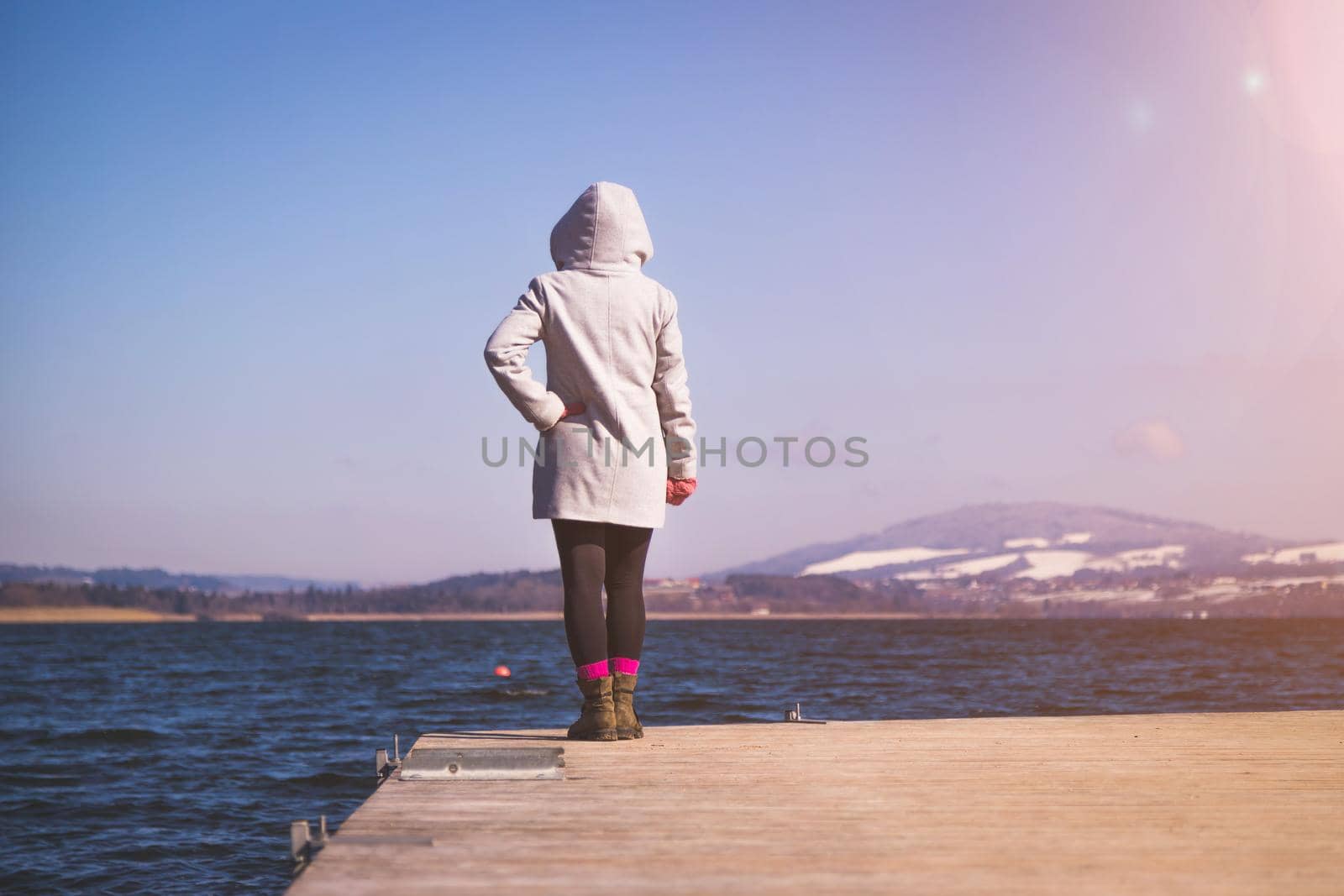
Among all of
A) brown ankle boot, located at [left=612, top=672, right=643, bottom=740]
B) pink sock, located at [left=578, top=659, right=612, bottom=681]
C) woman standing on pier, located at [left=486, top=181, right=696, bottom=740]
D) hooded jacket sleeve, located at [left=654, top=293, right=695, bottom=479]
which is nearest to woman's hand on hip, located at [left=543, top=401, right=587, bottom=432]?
woman standing on pier, located at [left=486, top=181, right=696, bottom=740]

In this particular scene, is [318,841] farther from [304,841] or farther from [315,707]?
[315,707]

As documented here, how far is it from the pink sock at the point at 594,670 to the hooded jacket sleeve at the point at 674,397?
775 millimetres

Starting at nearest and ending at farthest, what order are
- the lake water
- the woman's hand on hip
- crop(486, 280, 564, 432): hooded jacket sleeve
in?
crop(486, 280, 564, 432): hooded jacket sleeve, the woman's hand on hip, the lake water

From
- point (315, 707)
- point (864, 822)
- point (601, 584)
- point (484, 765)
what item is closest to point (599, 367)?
point (601, 584)

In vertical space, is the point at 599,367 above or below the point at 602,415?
above

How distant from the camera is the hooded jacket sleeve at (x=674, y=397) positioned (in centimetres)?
479

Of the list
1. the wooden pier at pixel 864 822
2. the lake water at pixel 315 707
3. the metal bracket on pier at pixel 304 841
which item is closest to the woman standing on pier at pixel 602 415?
the wooden pier at pixel 864 822

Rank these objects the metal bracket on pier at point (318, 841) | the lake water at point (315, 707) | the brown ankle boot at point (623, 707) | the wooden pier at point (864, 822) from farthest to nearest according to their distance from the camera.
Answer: the lake water at point (315, 707), the brown ankle boot at point (623, 707), the metal bracket on pier at point (318, 841), the wooden pier at point (864, 822)

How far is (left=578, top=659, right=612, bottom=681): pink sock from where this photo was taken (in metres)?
4.61

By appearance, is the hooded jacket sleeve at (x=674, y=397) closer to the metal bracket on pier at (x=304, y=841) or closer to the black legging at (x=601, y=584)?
the black legging at (x=601, y=584)

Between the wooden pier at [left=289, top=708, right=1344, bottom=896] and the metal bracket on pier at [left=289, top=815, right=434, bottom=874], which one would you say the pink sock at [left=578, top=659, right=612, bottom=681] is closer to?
the wooden pier at [left=289, top=708, right=1344, bottom=896]

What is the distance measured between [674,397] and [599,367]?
34cm

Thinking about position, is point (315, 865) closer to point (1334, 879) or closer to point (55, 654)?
point (1334, 879)

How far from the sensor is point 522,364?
14.9ft
